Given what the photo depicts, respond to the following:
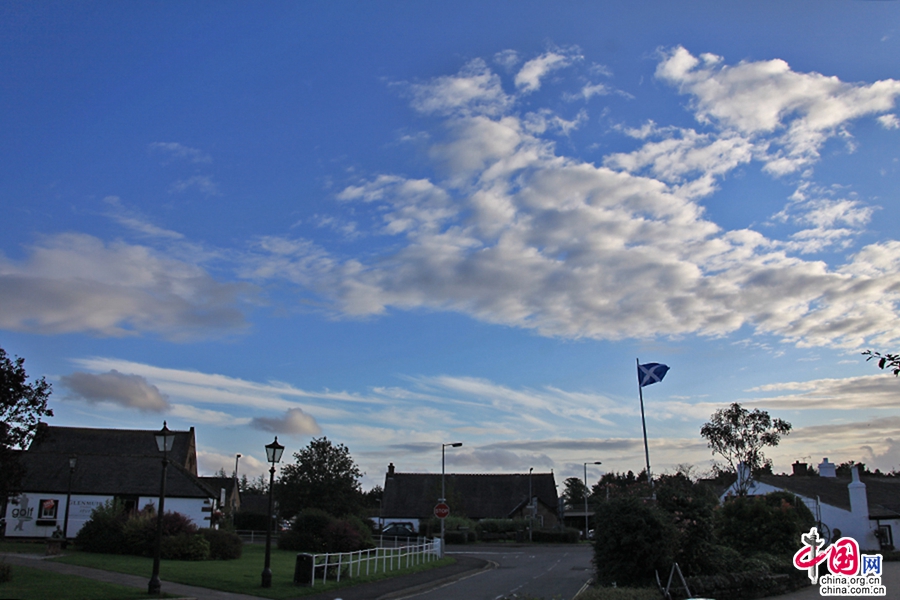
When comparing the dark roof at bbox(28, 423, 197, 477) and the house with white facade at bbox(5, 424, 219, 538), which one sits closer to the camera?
the house with white facade at bbox(5, 424, 219, 538)

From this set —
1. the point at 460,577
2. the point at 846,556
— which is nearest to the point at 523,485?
the point at 460,577

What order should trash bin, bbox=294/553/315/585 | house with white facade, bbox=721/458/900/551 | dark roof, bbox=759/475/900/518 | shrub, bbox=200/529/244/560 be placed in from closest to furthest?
1. trash bin, bbox=294/553/315/585
2. shrub, bbox=200/529/244/560
3. house with white facade, bbox=721/458/900/551
4. dark roof, bbox=759/475/900/518

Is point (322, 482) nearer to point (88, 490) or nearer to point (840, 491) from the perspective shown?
point (88, 490)

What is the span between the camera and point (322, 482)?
185 ft

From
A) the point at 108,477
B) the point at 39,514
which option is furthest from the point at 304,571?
the point at 39,514

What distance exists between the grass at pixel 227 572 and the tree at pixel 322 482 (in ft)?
75.3

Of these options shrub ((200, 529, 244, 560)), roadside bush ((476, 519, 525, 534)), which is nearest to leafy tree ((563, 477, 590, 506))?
roadside bush ((476, 519, 525, 534))

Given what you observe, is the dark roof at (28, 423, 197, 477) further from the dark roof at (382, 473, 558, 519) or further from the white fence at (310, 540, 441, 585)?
the dark roof at (382, 473, 558, 519)

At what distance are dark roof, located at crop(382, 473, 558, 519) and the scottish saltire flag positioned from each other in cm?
4862

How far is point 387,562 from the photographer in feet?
101

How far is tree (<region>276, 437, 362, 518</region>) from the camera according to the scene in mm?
56250

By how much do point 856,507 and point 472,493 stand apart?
4055 centimetres

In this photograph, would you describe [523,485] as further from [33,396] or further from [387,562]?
[33,396]

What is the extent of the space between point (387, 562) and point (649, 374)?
14010 millimetres
